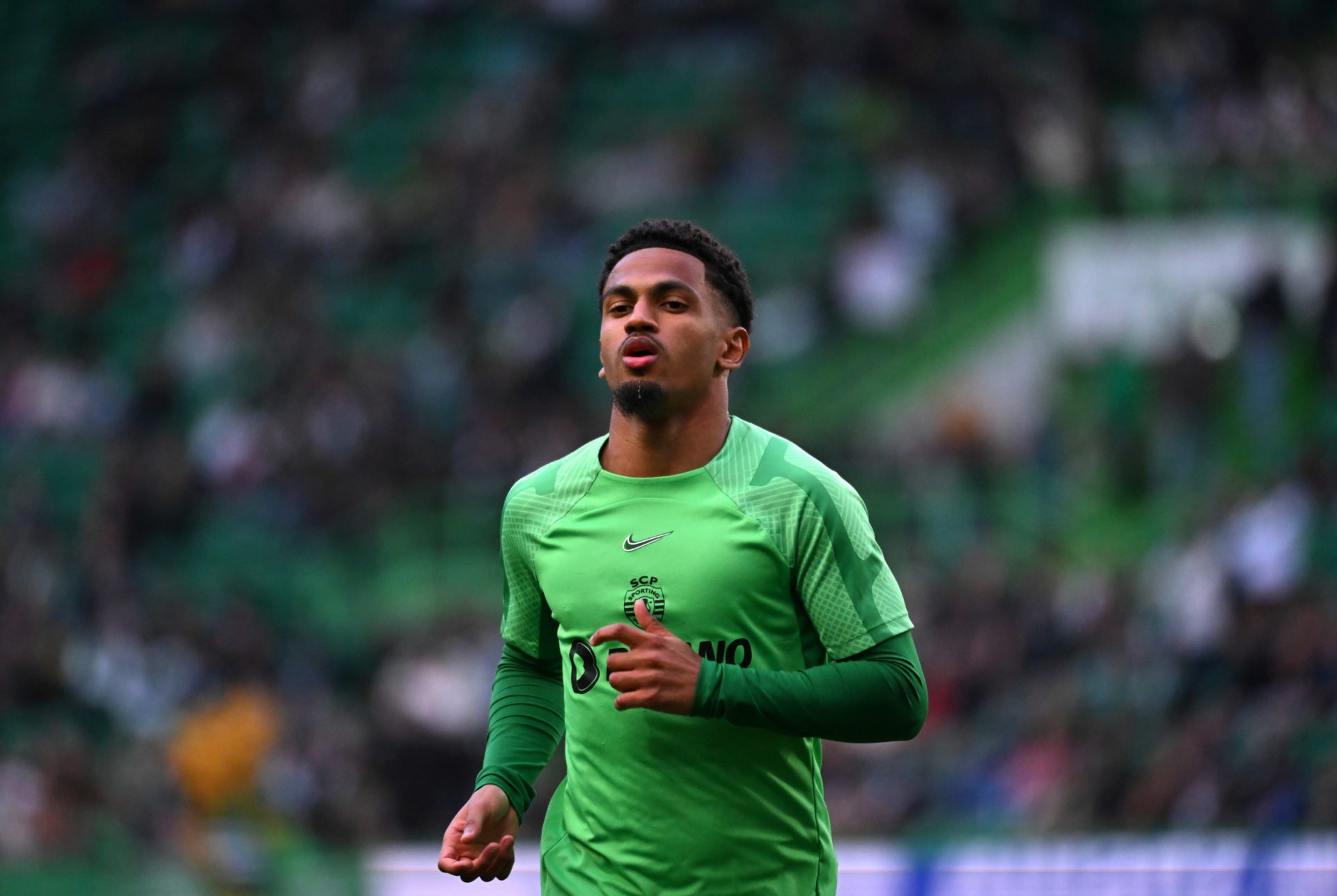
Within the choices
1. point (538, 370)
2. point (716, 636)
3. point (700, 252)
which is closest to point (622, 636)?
point (716, 636)

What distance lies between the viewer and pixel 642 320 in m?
2.88

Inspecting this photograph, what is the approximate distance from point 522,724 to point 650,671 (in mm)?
668

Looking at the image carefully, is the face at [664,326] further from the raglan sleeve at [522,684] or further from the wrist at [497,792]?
the wrist at [497,792]

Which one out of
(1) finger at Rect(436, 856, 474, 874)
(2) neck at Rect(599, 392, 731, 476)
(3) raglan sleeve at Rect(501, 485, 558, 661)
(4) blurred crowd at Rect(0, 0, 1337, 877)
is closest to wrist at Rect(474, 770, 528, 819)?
(1) finger at Rect(436, 856, 474, 874)

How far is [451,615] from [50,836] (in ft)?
9.34

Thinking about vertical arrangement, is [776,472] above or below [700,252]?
below

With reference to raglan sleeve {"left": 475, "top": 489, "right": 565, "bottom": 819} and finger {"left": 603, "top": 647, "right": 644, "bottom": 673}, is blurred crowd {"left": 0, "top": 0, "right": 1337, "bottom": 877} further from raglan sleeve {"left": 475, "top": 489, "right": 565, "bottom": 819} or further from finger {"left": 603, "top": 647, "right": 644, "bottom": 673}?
finger {"left": 603, "top": 647, "right": 644, "bottom": 673}

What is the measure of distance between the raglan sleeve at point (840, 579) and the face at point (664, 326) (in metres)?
0.30

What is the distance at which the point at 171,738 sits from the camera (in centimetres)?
1058

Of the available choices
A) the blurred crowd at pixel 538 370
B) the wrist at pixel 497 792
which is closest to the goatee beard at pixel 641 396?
the wrist at pixel 497 792

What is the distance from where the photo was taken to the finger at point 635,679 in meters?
2.56

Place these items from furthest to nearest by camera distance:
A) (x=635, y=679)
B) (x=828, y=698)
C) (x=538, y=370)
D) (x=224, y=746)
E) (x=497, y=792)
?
1. (x=538, y=370)
2. (x=224, y=746)
3. (x=497, y=792)
4. (x=828, y=698)
5. (x=635, y=679)

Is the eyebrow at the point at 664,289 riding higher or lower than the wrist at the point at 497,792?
higher

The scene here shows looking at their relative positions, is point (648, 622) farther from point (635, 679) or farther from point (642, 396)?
point (642, 396)
